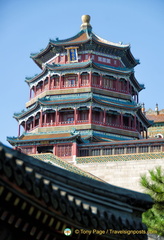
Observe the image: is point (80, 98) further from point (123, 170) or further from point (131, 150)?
point (123, 170)

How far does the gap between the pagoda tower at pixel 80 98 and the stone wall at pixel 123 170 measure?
2.82m

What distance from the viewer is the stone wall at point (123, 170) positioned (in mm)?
30438

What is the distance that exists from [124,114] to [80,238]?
30264 mm

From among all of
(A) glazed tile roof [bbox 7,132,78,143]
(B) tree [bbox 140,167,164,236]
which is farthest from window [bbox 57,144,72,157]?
(B) tree [bbox 140,167,164,236]

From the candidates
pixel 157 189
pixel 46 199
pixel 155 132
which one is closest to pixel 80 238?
pixel 46 199

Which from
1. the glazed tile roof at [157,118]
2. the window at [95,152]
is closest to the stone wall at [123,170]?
the window at [95,152]

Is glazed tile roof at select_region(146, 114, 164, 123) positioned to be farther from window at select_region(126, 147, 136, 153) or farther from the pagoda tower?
window at select_region(126, 147, 136, 153)

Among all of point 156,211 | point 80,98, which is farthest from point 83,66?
point 156,211

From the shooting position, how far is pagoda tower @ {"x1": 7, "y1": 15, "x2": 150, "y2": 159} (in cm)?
3541

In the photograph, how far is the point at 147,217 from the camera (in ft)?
50.3

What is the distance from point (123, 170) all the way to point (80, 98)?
8.87 m

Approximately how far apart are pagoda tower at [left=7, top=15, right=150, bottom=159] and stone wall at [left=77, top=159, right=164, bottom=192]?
111 inches

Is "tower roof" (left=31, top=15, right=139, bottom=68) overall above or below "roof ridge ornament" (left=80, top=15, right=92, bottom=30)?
below

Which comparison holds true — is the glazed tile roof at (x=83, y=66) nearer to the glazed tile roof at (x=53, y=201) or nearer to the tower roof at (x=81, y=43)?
the tower roof at (x=81, y=43)
